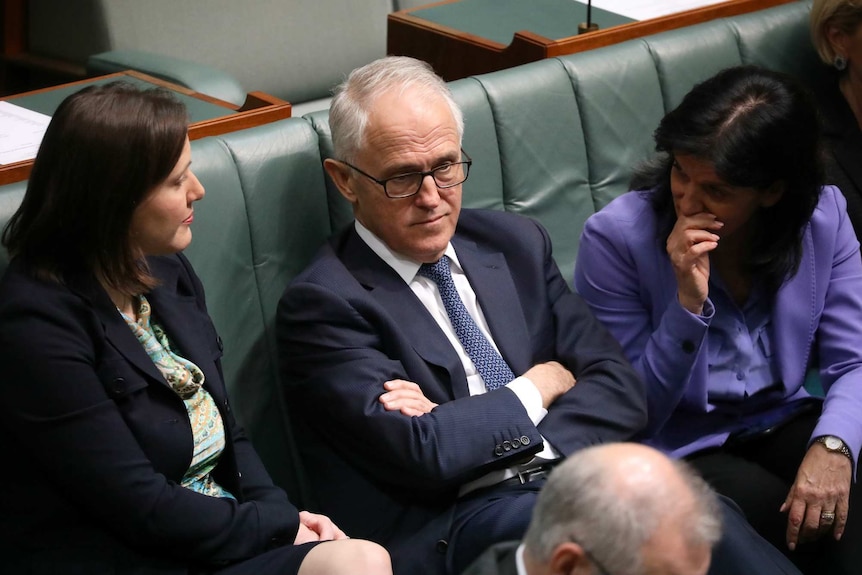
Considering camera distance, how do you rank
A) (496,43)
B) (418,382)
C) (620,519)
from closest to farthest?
(620,519) < (418,382) < (496,43)

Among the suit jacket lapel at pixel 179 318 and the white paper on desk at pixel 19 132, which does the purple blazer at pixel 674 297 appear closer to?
the suit jacket lapel at pixel 179 318

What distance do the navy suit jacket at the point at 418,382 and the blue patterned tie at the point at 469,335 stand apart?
26 millimetres

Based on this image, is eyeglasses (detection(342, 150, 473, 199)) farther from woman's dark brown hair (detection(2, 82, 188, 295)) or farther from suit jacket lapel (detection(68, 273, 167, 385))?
suit jacket lapel (detection(68, 273, 167, 385))

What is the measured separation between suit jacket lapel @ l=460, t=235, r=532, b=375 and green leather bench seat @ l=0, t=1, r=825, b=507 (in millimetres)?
262

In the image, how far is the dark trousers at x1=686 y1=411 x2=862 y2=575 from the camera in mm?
2098

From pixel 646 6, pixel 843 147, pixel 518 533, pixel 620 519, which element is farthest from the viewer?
pixel 646 6

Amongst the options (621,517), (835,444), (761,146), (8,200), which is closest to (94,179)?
(8,200)

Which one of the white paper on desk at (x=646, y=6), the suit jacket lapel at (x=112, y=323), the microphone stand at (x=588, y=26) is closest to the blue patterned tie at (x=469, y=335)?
the suit jacket lapel at (x=112, y=323)

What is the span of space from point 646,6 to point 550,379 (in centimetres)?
136

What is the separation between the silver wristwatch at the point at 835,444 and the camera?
2119mm

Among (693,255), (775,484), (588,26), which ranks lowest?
(775,484)

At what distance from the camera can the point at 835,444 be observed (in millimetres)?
2123

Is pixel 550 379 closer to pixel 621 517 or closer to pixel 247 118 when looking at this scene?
pixel 247 118

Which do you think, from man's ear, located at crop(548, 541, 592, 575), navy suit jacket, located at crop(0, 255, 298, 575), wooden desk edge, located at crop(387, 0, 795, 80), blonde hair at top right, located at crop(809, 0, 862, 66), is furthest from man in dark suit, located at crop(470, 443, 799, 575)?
blonde hair at top right, located at crop(809, 0, 862, 66)
